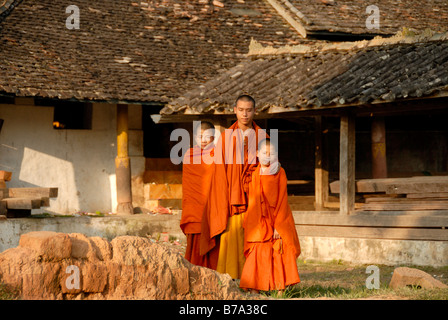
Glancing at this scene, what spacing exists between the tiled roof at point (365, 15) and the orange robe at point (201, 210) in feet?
27.2

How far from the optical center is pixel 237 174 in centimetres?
767

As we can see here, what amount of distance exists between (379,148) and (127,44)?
546 centimetres

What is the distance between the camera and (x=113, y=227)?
14.0m

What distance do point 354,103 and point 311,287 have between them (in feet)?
13.4

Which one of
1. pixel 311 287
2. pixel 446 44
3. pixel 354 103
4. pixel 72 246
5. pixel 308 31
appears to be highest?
pixel 308 31

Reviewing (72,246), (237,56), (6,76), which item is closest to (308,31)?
(237,56)

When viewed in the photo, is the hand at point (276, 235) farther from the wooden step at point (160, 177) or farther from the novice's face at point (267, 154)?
the wooden step at point (160, 177)

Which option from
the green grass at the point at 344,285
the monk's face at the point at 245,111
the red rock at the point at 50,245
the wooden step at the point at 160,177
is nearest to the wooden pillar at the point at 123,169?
the wooden step at the point at 160,177

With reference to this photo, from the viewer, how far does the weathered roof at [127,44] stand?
44.9ft

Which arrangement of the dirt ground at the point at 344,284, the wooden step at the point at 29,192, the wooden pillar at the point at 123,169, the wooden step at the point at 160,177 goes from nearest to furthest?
the dirt ground at the point at 344,284, the wooden step at the point at 29,192, the wooden pillar at the point at 123,169, the wooden step at the point at 160,177

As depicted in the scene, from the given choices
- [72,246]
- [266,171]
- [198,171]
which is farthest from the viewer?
[198,171]

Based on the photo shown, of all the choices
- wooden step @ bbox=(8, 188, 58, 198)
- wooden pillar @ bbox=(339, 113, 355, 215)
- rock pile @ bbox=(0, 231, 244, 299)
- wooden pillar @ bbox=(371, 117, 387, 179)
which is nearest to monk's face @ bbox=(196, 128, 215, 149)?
rock pile @ bbox=(0, 231, 244, 299)

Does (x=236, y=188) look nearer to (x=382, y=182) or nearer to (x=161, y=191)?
(x=382, y=182)
